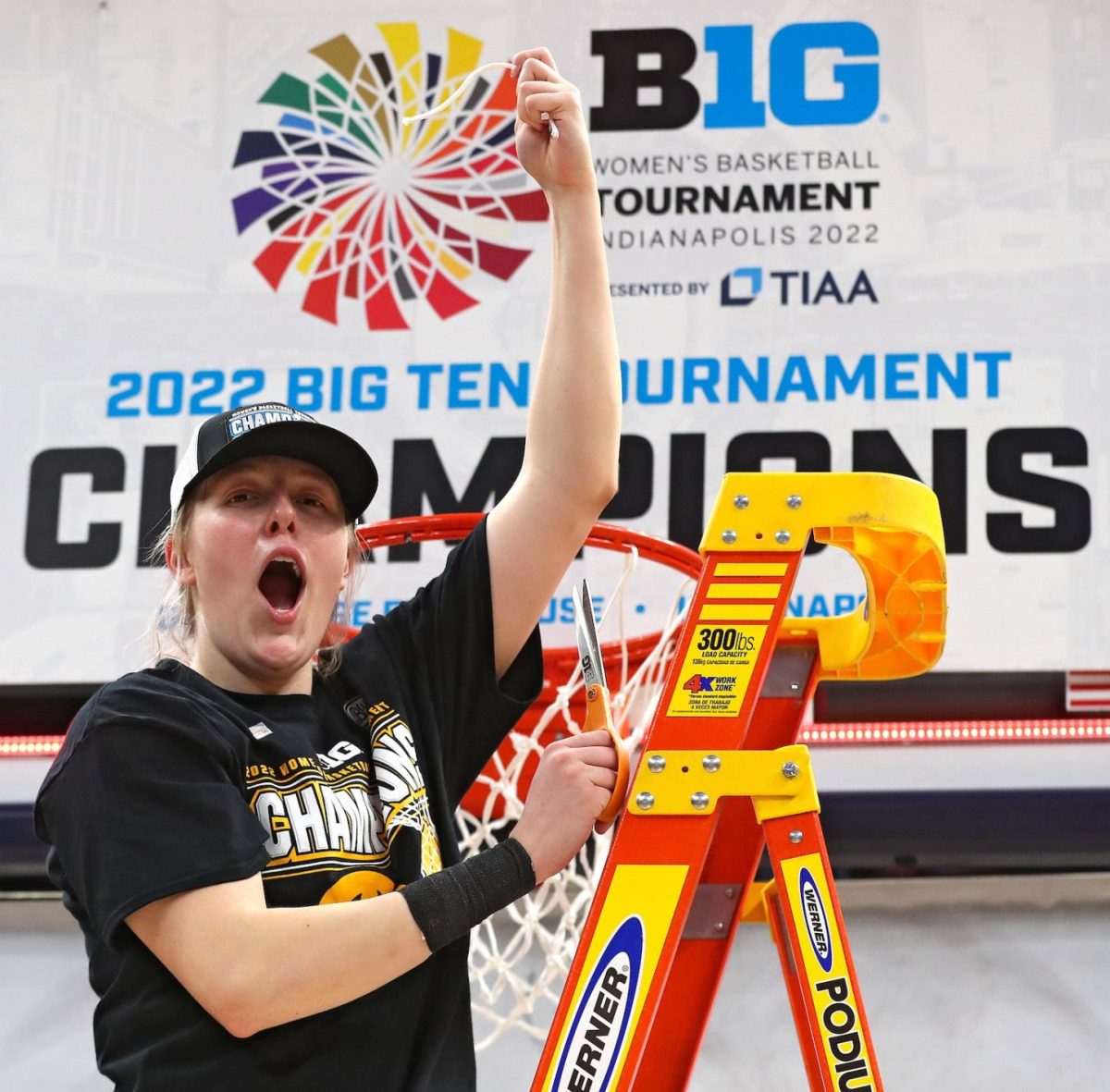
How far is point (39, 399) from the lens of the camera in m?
2.99

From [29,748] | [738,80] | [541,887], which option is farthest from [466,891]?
[738,80]

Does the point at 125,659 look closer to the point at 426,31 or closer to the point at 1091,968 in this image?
the point at 426,31

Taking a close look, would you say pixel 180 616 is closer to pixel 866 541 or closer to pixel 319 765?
pixel 319 765

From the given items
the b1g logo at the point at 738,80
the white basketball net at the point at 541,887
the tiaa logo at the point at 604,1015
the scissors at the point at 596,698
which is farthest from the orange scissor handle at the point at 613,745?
the b1g logo at the point at 738,80

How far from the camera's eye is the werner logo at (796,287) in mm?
2852

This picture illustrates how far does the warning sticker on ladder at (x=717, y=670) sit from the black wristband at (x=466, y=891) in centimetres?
26

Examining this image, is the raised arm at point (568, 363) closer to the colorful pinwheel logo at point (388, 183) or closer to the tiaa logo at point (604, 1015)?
the tiaa logo at point (604, 1015)

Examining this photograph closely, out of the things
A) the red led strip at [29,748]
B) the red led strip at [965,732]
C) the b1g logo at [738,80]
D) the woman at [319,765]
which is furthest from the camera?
the b1g logo at [738,80]

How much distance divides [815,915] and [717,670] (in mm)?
256

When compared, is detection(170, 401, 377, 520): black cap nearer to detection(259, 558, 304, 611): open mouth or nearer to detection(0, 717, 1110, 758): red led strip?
detection(259, 558, 304, 611): open mouth

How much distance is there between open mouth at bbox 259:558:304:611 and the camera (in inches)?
58.5

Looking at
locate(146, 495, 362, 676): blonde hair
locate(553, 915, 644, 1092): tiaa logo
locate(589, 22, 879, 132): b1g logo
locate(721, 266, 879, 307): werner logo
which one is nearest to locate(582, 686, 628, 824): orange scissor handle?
locate(553, 915, 644, 1092): tiaa logo

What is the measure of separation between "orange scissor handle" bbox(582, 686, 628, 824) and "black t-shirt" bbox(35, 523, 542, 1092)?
0.17m

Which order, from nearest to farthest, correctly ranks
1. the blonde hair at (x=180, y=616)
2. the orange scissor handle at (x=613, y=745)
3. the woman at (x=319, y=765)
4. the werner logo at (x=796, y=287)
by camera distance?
the woman at (x=319, y=765)
the orange scissor handle at (x=613, y=745)
the blonde hair at (x=180, y=616)
the werner logo at (x=796, y=287)
